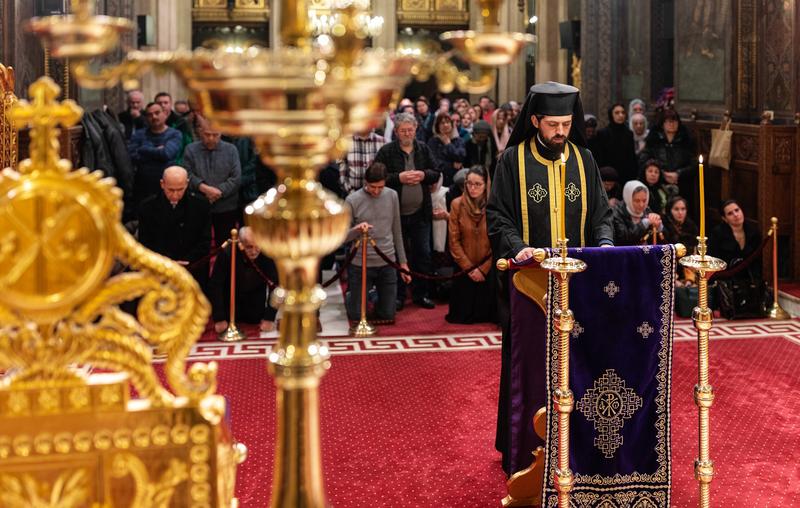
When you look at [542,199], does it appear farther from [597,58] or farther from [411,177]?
[597,58]

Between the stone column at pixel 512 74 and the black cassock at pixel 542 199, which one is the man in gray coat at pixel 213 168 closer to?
the black cassock at pixel 542 199

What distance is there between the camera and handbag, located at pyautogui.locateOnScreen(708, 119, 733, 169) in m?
11.5

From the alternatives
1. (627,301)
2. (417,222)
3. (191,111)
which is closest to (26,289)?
(627,301)

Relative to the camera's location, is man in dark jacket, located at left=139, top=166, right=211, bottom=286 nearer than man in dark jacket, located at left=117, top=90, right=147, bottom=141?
Yes

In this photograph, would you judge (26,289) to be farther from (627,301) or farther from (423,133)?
(423,133)

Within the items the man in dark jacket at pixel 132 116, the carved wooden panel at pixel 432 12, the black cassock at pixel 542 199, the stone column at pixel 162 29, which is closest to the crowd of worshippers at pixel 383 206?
the man in dark jacket at pixel 132 116

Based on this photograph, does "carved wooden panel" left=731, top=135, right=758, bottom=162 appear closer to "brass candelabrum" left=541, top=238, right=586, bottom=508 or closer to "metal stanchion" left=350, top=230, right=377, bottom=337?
"metal stanchion" left=350, top=230, right=377, bottom=337

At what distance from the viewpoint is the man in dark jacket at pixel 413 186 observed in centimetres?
958

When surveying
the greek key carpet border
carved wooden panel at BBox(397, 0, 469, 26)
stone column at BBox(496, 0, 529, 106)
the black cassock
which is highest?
carved wooden panel at BBox(397, 0, 469, 26)

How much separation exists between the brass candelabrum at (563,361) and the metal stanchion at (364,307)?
14.0 feet

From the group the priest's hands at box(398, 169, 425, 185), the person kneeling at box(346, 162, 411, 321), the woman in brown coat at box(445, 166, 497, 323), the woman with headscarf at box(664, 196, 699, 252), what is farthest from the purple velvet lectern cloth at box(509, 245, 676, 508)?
the woman with headscarf at box(664, 196, 699, 252)

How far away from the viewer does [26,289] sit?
79.3 inches

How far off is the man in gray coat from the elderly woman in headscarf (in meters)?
3.38

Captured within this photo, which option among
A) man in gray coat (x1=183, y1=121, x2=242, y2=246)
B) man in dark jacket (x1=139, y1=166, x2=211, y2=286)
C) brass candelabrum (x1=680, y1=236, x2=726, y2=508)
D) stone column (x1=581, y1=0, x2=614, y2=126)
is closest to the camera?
brass candelabrum (x1=680, y1=236, x2=726, y2=508)
